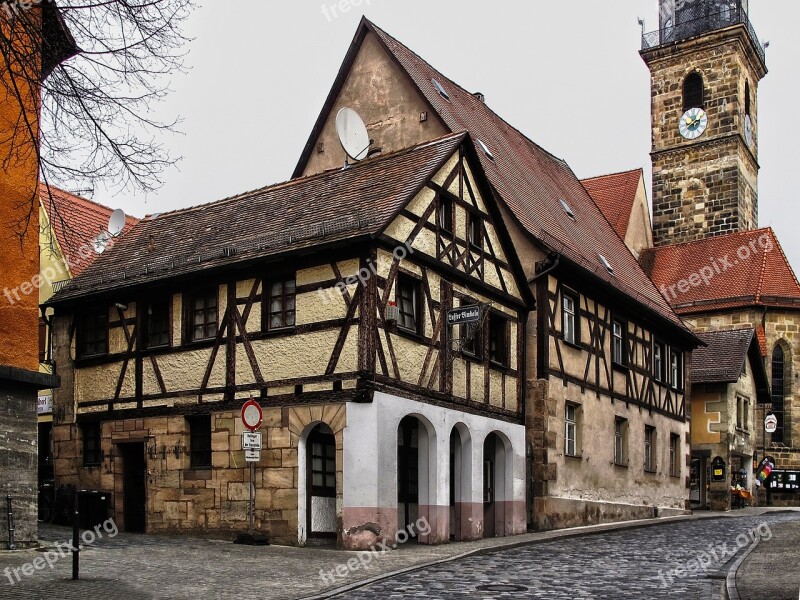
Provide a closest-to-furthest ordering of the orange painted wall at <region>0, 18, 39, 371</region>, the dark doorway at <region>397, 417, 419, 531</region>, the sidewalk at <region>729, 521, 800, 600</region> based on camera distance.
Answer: the sidewalk at <region>729, 521, 800, 600</region>, the orange painted wall at <region>0, 18, 39, 371</region>, the dark doorway at <region>397, 417, 419, 531</region>

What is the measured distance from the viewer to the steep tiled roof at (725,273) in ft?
150

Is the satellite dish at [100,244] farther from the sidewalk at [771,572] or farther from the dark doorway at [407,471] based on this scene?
the sidewalk at [771,572]

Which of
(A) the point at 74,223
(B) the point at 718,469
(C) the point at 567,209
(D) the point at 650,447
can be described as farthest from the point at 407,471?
(B) the point at 718,469

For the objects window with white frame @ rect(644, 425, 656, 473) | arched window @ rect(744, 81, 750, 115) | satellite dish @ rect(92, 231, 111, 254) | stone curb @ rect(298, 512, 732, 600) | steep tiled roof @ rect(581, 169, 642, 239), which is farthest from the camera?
arched window @ rect(744, 81, 750, 115)

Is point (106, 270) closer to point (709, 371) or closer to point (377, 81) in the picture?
point (377, 81)

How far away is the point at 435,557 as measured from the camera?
16.4m

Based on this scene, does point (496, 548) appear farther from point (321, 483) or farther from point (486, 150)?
point (486, 150)

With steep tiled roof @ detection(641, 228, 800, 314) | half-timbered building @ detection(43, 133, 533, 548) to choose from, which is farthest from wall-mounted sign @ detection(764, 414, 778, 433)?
half-timbered building @ detection(43, 133, 533, 548)

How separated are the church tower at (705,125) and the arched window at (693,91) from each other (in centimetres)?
5

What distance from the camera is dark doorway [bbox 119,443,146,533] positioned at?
2133 cm

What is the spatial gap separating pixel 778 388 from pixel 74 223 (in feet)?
116

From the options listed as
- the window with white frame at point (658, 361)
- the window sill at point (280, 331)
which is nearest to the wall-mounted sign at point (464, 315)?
the window sill at point (280, 331)

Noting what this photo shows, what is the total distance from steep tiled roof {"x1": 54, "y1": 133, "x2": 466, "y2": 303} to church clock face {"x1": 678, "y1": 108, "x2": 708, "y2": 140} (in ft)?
112

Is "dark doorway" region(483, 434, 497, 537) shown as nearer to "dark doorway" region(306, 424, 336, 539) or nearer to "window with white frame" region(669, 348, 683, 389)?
"dark doorway" region(306, 424, 336, 539)
